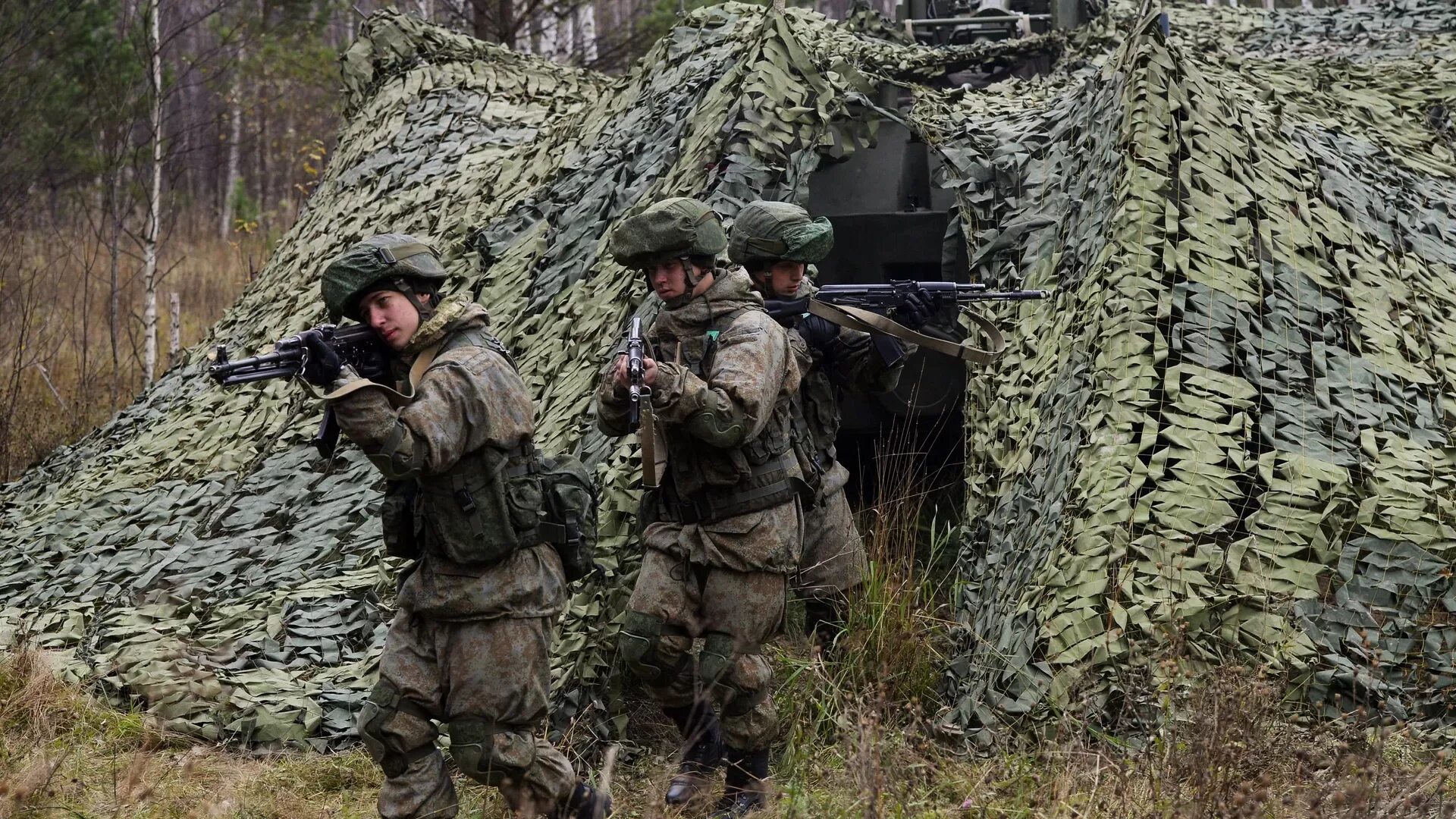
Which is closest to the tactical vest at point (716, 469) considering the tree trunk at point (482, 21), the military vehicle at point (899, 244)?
the military vehicle at point (899, 244)

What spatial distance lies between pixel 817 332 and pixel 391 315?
5.93 ft

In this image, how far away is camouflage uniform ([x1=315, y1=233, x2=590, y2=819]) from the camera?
4.06m

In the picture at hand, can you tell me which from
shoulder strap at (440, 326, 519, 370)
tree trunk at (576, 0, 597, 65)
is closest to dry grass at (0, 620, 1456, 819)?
shoulder strap at (440, 326, 519, 370)

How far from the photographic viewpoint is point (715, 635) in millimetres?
4730

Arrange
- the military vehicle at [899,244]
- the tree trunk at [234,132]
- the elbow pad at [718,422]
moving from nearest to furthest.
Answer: the elbow pad at [718,422], the military vehicle at [899,244], the tree trunk at [234,132]

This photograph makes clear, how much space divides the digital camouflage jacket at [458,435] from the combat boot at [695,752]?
77 centimetres

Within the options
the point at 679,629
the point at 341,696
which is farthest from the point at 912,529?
the point at 341,696

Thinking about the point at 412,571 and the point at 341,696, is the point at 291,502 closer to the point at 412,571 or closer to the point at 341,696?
the point at 341,696

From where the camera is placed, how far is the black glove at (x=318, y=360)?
383 cm

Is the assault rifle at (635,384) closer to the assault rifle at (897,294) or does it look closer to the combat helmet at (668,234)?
the combat helmet at (668,234)

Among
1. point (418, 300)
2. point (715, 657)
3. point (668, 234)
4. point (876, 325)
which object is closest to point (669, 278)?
point (668, 234)

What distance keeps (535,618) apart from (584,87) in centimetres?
762

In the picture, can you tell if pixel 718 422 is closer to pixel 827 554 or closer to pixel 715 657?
pixel 715 657

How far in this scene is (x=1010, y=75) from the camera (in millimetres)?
9219
